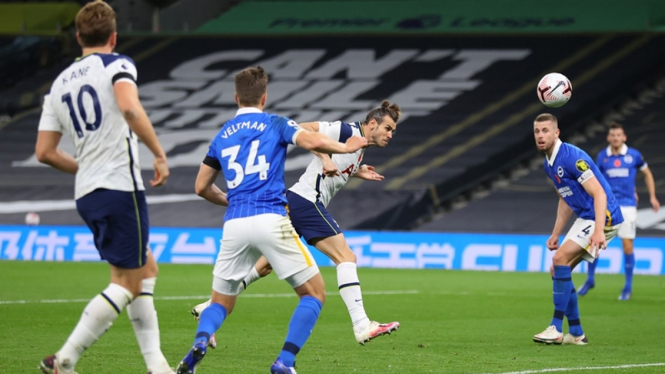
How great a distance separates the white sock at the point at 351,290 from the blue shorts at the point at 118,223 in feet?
8.99

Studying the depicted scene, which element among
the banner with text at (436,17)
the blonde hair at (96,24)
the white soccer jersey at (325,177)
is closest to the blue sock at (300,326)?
the blonde hair at (96,24)

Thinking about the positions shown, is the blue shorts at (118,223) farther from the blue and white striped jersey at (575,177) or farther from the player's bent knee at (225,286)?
the blue and white striped jersey at (575,177)

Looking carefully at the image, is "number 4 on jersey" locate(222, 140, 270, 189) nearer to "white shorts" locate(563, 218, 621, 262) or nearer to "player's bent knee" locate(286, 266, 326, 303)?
"player's bent knee" locate(286, 266, 326, 303)

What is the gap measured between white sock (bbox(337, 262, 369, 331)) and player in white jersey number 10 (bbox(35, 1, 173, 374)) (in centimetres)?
257

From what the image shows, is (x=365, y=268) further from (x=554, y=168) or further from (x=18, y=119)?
(x=18, y=119)

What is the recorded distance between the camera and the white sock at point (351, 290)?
27.8ft

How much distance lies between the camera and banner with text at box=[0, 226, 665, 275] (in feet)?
65.0

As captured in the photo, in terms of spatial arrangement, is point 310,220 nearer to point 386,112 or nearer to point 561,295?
point 386,112

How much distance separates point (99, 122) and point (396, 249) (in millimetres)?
15511

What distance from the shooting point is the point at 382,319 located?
11.5 meters

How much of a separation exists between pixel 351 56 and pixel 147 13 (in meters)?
6.95

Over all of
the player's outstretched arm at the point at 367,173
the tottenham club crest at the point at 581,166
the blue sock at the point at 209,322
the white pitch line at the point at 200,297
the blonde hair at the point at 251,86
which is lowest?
the white pitch line at the point at 200,297

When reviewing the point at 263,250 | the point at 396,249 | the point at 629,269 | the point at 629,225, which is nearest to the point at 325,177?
the point at 263,250

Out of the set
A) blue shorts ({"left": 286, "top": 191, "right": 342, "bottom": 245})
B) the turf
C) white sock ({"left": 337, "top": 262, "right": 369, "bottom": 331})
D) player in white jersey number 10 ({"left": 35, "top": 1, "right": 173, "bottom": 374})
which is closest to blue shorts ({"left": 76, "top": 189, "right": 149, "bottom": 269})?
player in white jersey number 10 ({"left": 35, "top": 1, "right": 173, "bottom": 374})
